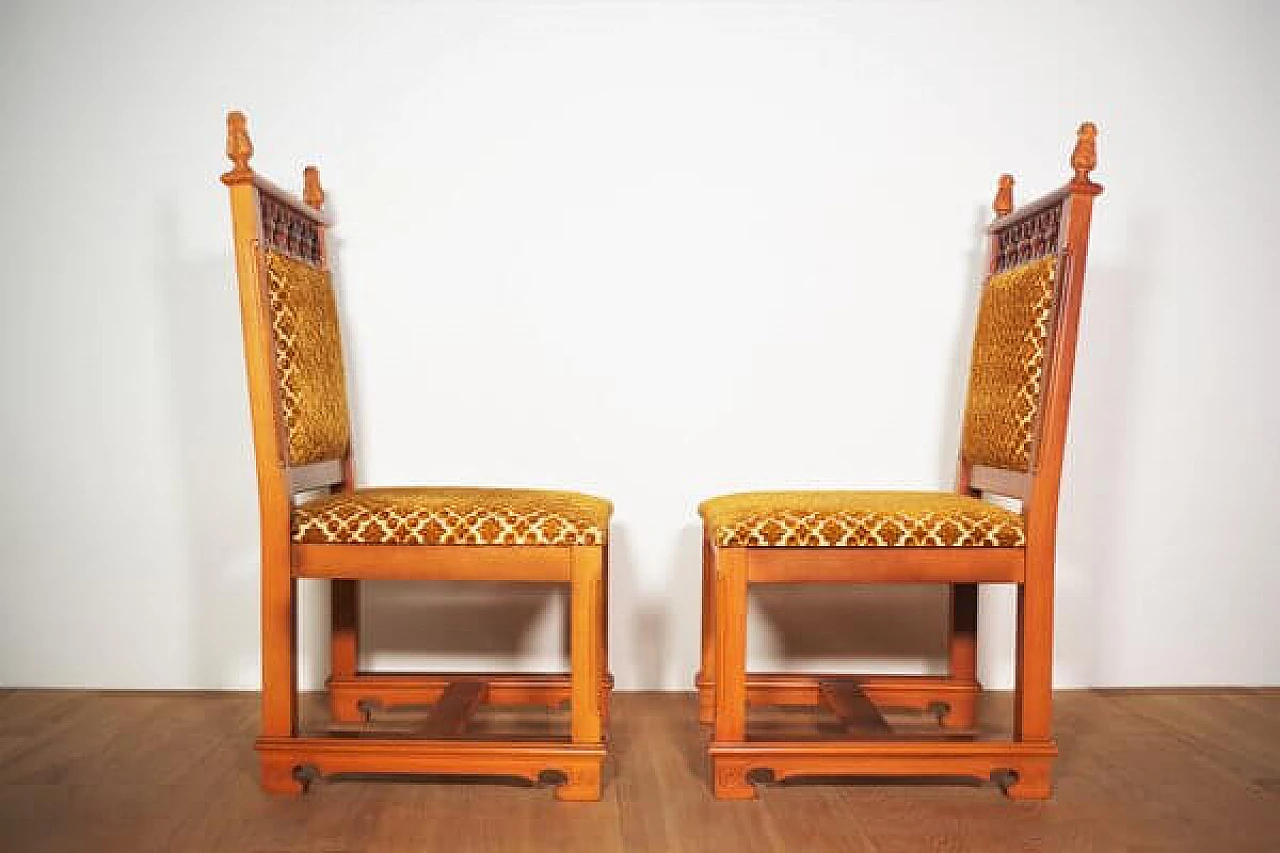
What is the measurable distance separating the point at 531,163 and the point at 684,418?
0.77 meters

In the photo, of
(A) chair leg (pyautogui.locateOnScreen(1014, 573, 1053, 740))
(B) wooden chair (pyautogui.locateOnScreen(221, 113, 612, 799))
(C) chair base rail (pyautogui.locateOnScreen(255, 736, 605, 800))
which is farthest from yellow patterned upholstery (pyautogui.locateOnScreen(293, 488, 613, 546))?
(A) chair leg (pyautogui.locateOnScreen(1014, 573, 1053, 740))

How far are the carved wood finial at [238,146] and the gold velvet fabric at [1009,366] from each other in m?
1.50

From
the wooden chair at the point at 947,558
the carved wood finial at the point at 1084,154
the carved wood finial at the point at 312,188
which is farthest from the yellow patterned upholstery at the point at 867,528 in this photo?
the carved wood finial at the point at 312,188

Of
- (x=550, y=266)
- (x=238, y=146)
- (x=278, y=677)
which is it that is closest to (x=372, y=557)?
(x=278, y=677)

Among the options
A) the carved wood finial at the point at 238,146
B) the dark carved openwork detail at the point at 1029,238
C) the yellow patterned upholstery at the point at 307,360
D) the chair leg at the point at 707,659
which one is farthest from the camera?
the chair leg at the point at 707,659

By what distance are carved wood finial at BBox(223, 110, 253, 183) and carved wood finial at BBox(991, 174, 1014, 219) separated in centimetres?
166

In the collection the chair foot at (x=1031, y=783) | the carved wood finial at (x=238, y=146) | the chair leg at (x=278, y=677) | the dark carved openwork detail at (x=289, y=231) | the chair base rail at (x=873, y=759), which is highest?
the carved wood finial at (x=238, y=146)

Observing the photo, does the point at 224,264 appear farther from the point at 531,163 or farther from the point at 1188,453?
the point at 1188,453

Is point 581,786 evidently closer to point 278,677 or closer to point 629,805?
point 629,805

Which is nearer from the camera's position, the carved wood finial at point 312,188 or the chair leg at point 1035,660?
the chair leg at point 1035,660

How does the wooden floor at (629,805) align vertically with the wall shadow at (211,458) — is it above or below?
below

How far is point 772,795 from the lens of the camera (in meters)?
1.79

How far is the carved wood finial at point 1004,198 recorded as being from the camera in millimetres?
2256

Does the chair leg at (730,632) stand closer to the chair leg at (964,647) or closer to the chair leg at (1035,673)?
the chair leg at (1035,673)
